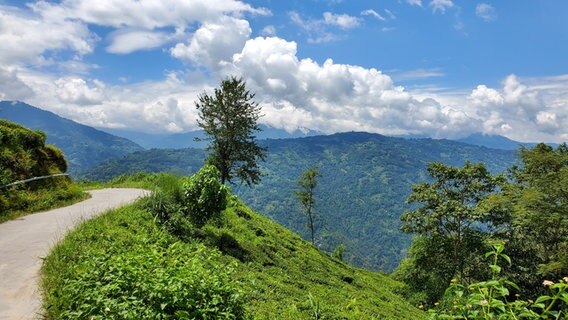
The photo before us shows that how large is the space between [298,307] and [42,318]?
25.2 feet

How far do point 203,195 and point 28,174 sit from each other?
10152mm

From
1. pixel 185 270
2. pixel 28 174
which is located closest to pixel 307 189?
pixel 28 174

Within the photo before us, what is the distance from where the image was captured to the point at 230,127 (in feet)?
135

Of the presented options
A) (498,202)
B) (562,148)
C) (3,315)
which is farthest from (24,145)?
(562,148)

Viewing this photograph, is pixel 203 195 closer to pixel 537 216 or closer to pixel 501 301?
pixel 501 301

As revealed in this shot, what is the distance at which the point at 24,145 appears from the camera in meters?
23.5

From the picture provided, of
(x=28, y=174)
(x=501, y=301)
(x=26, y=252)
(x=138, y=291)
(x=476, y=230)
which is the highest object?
(x=501, y=301)

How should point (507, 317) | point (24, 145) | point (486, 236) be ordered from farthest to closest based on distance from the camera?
point (486, 236) → point (24, 145) → point (507, 317)

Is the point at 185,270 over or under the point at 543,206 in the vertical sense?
over

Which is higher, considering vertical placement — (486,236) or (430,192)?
(430,192)

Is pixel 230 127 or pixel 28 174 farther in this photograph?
pixel 230 127

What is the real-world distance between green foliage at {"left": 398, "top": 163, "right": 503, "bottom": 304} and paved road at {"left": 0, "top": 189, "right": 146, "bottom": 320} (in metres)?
36.9

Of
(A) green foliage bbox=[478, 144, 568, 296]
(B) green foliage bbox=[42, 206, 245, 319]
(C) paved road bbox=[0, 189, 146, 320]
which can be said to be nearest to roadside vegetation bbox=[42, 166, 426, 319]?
(B) green foliage bbox=[42, 206, 245, 319]

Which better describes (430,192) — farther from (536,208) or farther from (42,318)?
(42,318)
